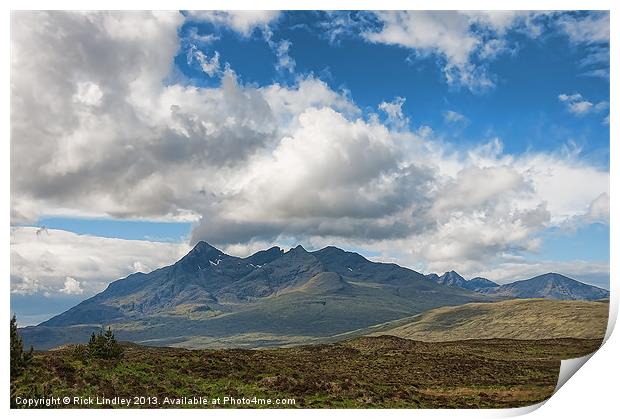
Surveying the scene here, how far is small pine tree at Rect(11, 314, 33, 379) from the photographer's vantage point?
43531 mm

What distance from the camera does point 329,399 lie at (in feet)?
152

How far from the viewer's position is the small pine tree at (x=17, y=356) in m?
43.5

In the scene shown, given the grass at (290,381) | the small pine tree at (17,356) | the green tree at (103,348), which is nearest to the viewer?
the small pine tree at (17,356)

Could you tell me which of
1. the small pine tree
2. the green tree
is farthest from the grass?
the green tree

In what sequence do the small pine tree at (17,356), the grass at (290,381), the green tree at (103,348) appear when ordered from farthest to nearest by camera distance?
the green tree at (103,348)
the grass at (290,381)
the small pine tree at (17,356)

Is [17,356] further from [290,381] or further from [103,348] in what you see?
[290,381]

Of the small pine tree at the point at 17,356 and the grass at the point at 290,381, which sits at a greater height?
the small pine tree at the point at 17,356

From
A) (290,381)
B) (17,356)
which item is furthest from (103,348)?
(290,381)

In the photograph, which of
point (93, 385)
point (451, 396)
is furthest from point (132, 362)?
point (451, 396)

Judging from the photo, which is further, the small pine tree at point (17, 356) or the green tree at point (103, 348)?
the green tree at point (103, 348)

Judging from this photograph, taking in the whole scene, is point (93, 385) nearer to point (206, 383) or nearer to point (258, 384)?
point (206, 383)

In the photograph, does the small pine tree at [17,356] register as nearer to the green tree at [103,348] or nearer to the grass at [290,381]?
the grass at [290,381]

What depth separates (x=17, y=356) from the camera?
143 ft

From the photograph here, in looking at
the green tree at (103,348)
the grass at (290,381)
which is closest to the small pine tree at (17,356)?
the grass at (290,381)
